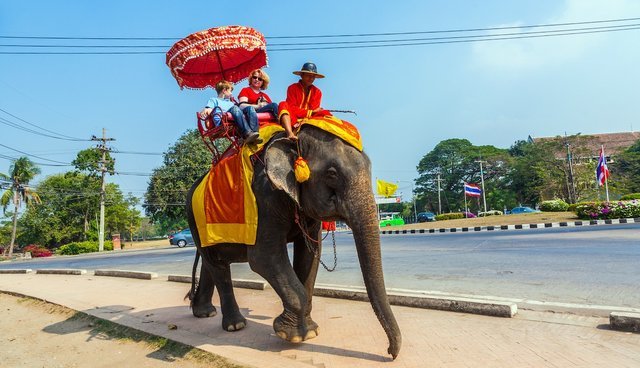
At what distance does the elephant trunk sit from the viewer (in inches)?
140

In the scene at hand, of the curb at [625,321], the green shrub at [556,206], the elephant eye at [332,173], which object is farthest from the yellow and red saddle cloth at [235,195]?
the green shrub at [556,206]

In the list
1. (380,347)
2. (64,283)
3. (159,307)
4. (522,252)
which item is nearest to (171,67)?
(159,307)

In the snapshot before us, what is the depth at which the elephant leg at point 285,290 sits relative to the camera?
4.22m

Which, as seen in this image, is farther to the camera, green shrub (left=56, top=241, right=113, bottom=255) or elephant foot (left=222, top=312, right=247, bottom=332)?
green shrub (left=56, top=241, right=113, bottom=255)

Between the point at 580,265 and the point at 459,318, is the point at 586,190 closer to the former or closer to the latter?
the point at 580,265

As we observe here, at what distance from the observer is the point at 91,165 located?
4509 cm

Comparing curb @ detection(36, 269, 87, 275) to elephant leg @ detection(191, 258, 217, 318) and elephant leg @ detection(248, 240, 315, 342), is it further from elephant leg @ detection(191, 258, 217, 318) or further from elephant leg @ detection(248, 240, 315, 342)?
elephant leg @ detection(248, 240, 315, 342)

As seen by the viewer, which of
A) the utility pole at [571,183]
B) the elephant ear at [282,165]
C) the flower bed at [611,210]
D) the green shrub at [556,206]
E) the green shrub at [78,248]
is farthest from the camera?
the utility pole at [571,183]

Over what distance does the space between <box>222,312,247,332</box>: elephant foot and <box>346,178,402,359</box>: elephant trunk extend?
2.16 metres

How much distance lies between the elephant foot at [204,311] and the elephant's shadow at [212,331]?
0.24 ft

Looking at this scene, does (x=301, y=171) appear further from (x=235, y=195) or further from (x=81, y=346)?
(x=81, y=346)

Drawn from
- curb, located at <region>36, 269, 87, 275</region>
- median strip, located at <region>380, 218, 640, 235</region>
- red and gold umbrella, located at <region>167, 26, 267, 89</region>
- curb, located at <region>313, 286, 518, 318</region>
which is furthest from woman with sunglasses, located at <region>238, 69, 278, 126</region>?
median strip, located at <region>380, 218, 640, 235</region>

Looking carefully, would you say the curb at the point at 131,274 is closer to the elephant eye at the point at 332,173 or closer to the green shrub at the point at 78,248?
the elephant eye at the point at 332,173

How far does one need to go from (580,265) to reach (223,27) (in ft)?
26.5
